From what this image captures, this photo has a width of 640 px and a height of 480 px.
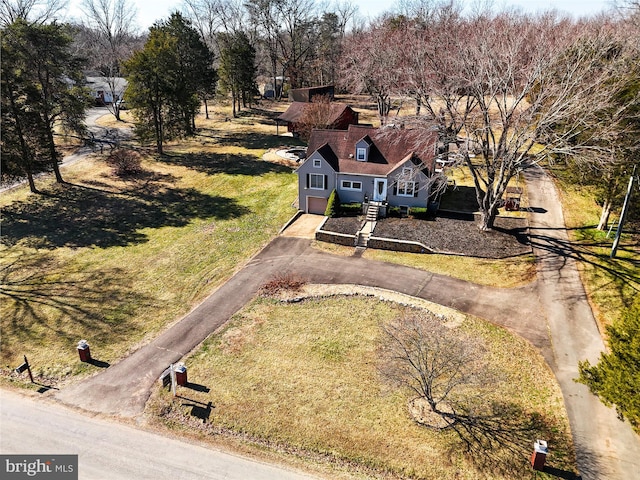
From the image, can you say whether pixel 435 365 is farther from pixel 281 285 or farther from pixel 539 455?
pixel 281 285

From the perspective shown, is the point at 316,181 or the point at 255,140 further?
the point at 255,140

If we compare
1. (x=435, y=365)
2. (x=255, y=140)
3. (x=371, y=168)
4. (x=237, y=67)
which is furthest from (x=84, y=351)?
(x=237, y=67)

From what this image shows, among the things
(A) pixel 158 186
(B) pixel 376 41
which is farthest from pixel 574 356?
(B) pixel 376 41

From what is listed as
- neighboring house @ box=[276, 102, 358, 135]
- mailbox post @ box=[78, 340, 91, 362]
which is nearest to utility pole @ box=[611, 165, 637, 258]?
mailbox post @ box=[78, 340, 91, 362]

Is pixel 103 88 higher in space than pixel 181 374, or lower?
higher

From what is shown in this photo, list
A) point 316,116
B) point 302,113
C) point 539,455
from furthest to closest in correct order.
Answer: point 302,113 → point 316,116 → point 539,455

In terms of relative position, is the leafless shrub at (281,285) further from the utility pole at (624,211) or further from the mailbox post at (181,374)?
the utility pole at (624,211)

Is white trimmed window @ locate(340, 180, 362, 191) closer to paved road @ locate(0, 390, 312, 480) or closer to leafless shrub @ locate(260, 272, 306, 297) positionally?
leafless shrub @ locate(260, 272, 306, 297)

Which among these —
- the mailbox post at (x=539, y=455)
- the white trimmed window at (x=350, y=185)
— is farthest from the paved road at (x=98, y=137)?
the mailbox post at (x=539, y=455)
